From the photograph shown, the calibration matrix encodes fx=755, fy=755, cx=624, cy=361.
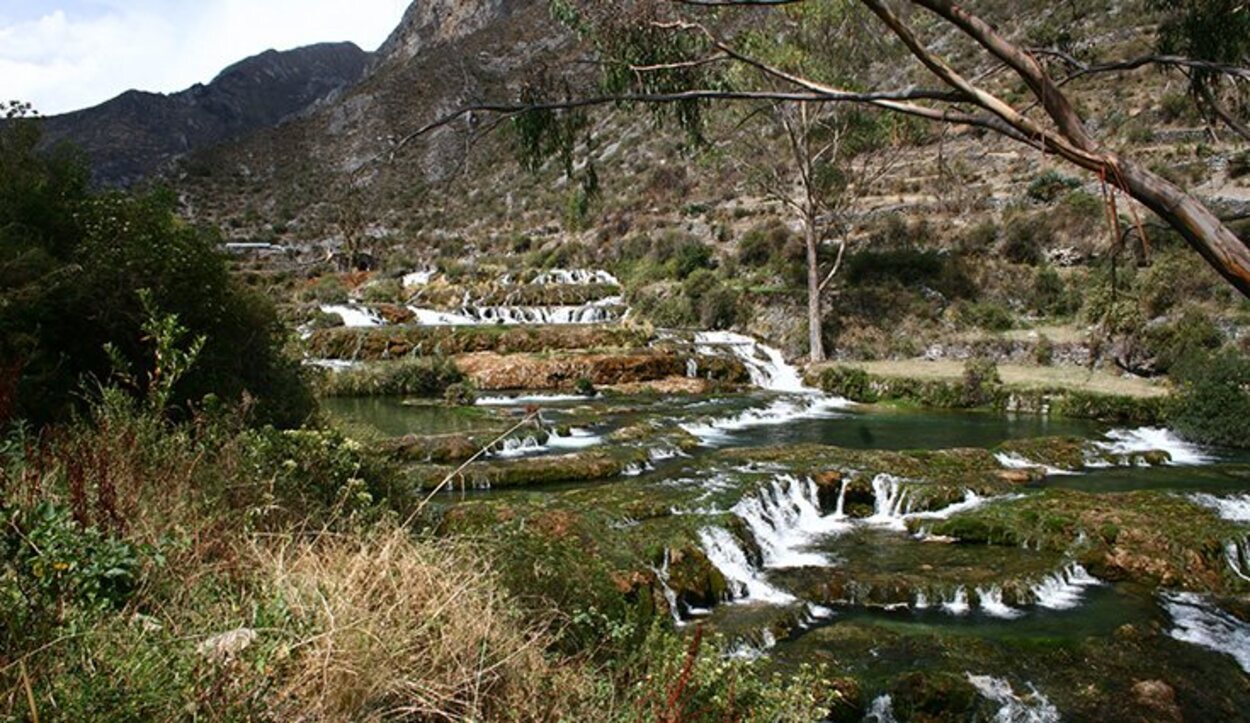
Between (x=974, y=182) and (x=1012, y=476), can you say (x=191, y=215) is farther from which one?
(x=1012, y=476)

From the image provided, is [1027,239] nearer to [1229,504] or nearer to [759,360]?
[759,360]

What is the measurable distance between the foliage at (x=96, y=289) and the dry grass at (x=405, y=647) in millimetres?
2392

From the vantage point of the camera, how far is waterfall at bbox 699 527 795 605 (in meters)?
7.15

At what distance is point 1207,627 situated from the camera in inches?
255

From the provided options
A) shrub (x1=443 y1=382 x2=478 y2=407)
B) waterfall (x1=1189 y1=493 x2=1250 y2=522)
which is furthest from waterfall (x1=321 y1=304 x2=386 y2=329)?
waterfall (x1=1189 y1=493 x2=1250 y2=522)

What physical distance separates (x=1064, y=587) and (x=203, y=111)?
9127 centimetres

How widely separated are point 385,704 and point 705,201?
1493 inches

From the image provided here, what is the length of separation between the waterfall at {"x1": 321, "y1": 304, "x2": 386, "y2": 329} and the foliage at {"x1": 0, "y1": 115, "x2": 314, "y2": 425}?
65.7 ft

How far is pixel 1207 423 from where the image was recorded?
42.6ft

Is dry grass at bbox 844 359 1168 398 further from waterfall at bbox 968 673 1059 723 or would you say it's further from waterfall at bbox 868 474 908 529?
waterfall at bbox 968 673 1059 723

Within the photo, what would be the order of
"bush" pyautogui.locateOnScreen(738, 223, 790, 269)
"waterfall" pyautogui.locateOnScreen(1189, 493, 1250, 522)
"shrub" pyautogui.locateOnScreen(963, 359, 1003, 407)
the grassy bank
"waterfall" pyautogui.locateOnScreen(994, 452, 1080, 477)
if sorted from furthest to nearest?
"bush" pyautogui.locateOnScreen(738, 223, 790, 269)
"shrub" pyautogui.locateOnScreen(963, 359, 1003, 407)
the grassy bank
"waterfall" pyautogui.locateOnScreen(994, 452, 1080, 477)
"waterfall" pyautogui.locateOnScreen(1189, 493, 1250, 522)

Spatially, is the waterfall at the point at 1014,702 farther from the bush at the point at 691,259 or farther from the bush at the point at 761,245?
the bush at the point at 691,259

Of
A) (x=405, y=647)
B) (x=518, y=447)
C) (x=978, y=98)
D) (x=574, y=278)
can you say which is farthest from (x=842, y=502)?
(x=574, y=278)

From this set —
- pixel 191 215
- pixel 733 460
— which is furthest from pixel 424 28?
pixel 733 460
